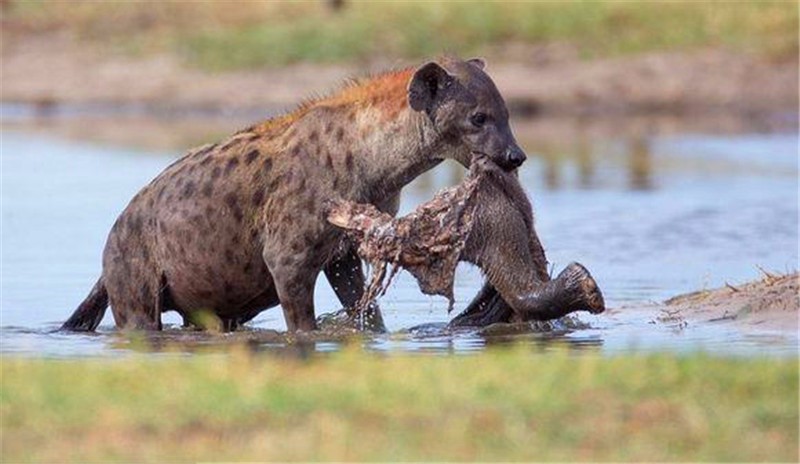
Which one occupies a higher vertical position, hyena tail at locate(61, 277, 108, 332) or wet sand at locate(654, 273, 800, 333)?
hyena tail at locate(61, 277, 108, 332)

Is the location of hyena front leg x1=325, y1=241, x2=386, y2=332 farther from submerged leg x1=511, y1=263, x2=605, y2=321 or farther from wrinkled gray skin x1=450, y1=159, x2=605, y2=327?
submerged leg x1=511, y1=263, x2=605, y2=321

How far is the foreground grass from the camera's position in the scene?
589 centimetres

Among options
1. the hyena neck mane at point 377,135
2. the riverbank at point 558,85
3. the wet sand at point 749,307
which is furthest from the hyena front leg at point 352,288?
the riverbank at point 558,85

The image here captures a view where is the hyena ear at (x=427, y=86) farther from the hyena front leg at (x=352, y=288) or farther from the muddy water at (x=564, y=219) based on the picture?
the muddy water at (x=564, y=219)

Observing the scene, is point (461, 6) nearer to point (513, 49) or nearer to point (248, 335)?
point (513, 49)

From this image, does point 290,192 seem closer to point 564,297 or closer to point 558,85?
point 564,297

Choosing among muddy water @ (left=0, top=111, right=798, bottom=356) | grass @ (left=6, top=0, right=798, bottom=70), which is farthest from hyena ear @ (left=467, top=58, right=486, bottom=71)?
grass @ (left=6, top=0, right=798, bottom=70)

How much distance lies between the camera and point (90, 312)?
32.9 ft

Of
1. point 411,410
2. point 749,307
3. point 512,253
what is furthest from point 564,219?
point 411,410

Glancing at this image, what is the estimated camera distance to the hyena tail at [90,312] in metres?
9.99

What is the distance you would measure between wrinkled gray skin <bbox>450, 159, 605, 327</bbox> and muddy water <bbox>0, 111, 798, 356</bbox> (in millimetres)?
164

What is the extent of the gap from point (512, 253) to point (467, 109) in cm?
70

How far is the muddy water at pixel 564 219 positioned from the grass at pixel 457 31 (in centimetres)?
153

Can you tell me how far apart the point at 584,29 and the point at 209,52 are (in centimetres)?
449
